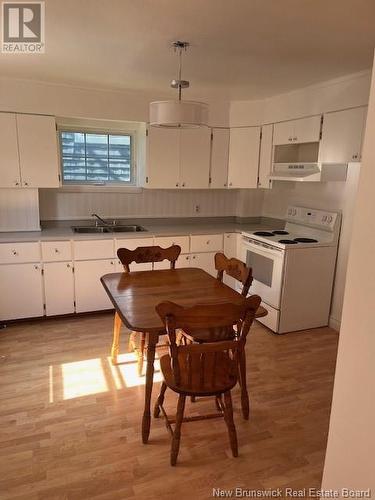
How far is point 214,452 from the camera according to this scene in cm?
207

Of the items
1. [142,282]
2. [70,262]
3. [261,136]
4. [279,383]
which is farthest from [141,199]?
[279,383]

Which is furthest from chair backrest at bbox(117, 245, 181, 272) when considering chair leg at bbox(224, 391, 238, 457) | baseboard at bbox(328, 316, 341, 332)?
baseboard at bbox(328, 316, 341, 332)

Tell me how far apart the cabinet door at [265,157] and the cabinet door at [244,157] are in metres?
0.05

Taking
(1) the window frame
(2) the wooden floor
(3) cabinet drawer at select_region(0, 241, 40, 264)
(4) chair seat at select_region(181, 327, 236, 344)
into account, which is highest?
(1) the window frame

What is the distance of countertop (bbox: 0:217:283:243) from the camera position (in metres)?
3.62

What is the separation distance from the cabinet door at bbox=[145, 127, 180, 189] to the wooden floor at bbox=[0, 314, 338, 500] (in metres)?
1.88

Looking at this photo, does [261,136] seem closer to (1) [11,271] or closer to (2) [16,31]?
(2) [16,31]

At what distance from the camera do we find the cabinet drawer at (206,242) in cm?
414

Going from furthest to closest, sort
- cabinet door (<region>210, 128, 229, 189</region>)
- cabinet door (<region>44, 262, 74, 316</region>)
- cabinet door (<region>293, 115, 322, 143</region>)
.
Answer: cabinet door (<region>210, 128, 229, 189</region>) < cabinet door (<region>44, 262, 74, 316</region>) < cabinet door (<region>293, 115, 322, 143</region>)

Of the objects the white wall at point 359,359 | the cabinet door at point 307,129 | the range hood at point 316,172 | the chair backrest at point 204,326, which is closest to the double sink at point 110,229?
the range hood at point 316,172

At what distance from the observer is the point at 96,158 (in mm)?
4297

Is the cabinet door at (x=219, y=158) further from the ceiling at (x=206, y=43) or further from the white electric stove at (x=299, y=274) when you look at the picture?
the white electric stove at (x=299, y=274)

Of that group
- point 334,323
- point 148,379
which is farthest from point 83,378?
point 334,323

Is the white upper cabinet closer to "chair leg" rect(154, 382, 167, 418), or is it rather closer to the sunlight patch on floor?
"chair leg" rect(154, 382, 167, 418)
